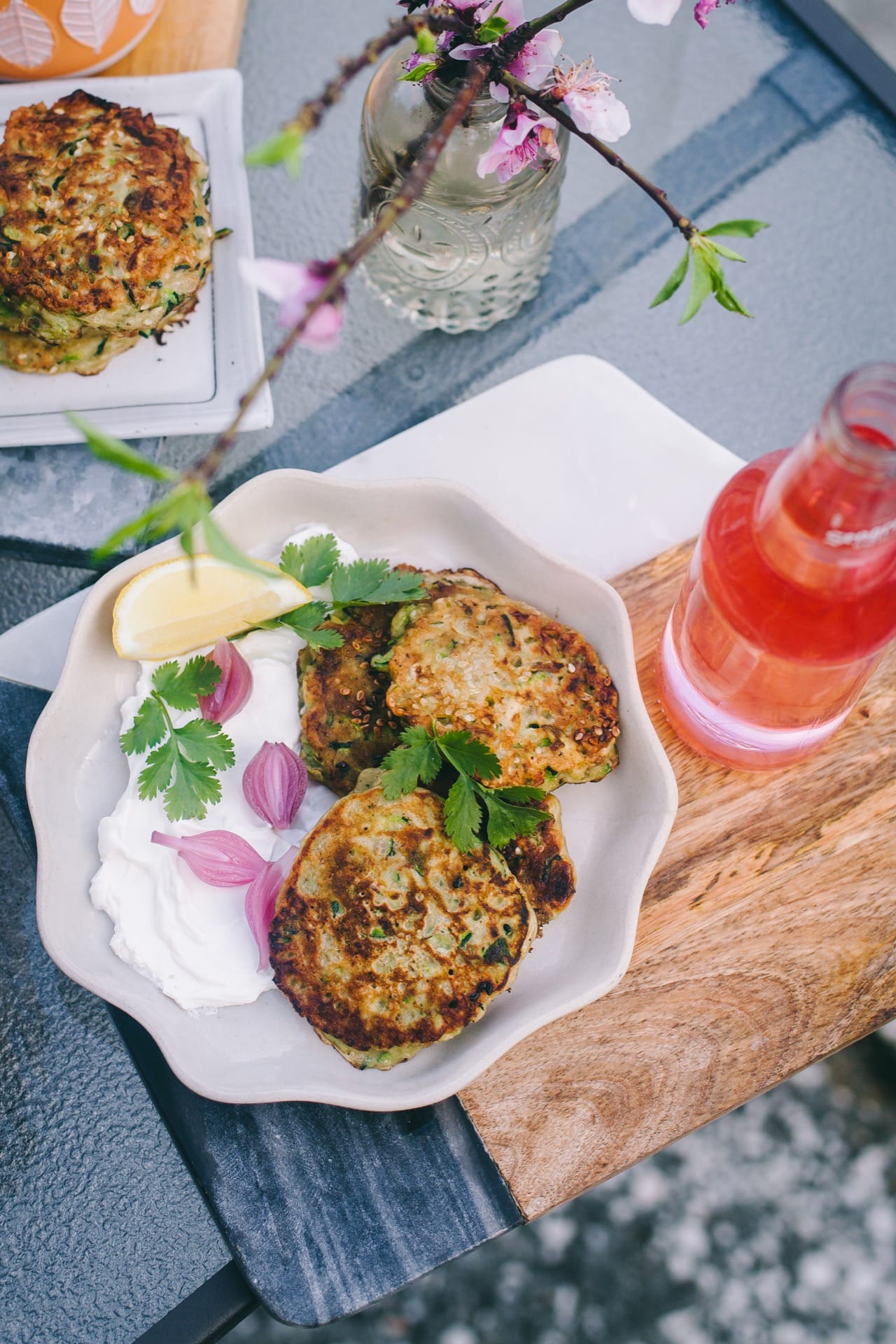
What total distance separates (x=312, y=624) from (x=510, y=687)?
8.0 inches

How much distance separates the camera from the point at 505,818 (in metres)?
0.98

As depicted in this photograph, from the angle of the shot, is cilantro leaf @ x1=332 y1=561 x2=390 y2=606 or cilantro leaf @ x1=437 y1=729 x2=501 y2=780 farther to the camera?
cilantro leaf @ x1=332 y1=561 x2=390 y2=606

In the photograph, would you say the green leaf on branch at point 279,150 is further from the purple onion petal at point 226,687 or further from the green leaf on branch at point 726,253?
the purple onion petal at point 226,687

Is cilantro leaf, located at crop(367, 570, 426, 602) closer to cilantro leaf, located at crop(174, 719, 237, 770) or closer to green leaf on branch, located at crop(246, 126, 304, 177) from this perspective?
cilantro leaf, located at crop(174, 719, 237, 770)

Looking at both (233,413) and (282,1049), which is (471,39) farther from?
(282,1049)

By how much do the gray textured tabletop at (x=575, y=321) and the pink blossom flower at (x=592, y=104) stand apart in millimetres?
531

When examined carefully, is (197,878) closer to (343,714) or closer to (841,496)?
(343,714)

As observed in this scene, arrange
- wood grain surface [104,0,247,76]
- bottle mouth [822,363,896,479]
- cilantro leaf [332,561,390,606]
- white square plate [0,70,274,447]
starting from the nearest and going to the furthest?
bottle mouth [822,363,896,479], cilantro leaf [332,561,390,606], white square plate [0,70,274,447], wood grain surface [104,0,247,76]

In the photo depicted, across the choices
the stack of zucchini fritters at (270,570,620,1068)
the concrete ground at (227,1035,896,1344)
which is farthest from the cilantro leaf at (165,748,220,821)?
the concrete ground at (227,1035,896,1344)

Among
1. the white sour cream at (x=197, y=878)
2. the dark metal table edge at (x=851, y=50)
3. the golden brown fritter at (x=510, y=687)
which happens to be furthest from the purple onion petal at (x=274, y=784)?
the dark metal table edge at (x=851, y=50)

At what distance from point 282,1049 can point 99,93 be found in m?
1.10

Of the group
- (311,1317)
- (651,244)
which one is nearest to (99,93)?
(651,244)

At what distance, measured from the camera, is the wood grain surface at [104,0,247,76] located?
139 cm

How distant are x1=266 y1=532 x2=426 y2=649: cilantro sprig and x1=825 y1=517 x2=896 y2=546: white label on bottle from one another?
408 mm
